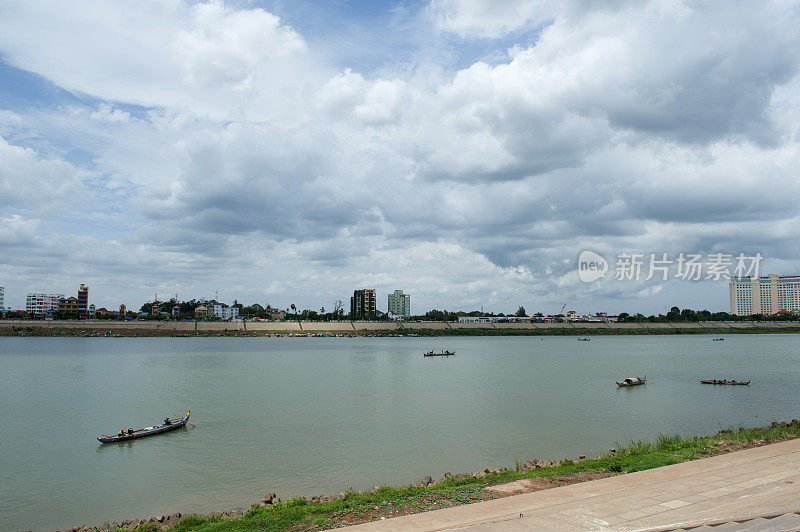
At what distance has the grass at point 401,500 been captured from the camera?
11555mm

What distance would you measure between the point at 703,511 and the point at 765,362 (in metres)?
69.1

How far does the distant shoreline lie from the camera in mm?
144625

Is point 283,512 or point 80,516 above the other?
point 283,512

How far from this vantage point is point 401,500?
1243cm

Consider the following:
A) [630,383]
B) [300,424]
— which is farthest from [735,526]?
[630,383]

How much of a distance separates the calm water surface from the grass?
363 cm

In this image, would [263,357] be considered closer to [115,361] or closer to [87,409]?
[115,361]

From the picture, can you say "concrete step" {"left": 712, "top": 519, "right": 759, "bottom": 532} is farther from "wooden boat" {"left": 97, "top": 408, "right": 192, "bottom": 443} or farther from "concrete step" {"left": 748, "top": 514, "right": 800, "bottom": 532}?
"wooden boat" {"left": 97, "top": 408, "right": 192, "bottom": 443}

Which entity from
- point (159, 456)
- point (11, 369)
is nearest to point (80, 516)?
point (159, 456)

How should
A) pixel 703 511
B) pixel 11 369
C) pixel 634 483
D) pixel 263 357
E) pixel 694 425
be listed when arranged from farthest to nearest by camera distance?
pixel 263 357
pixel 11 369
pixel 694 425
pixel 634 483
pixel 703 511

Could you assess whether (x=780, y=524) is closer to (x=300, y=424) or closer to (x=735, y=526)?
(x=735, y=526)

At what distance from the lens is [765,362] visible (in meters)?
65.4

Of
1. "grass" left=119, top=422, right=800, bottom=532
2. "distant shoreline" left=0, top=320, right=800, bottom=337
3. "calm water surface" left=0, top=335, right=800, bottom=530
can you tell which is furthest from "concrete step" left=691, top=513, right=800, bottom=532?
"distant shoreline" left=0, top=320, right=800, bottom=337

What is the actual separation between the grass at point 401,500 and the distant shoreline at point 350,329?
5864 inches
